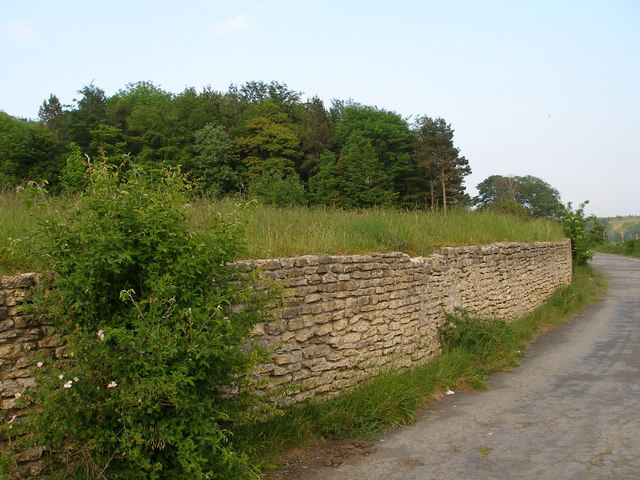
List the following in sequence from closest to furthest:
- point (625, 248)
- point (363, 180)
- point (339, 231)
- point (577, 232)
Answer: point (339, 231)
point (577, 232)
point (363, 180)
point (625, 248)

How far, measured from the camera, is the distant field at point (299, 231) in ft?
13.9

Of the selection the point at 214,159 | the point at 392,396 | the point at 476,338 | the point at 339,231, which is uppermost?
the point at 214,159

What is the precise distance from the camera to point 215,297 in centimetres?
397

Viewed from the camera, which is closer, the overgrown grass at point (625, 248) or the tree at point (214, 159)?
the tree at point (214, 159)

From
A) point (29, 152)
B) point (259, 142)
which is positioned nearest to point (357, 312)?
point (29, 152)

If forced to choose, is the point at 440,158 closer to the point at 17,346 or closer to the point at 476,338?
the point at 476,338

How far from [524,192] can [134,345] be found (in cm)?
10228

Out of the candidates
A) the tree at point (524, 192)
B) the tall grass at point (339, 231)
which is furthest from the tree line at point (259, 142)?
the tree at point (524, 192)

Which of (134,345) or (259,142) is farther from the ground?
(259,142)

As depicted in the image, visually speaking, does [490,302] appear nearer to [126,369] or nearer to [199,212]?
[199,212]

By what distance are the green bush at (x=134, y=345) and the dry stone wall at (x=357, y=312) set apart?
1.09m

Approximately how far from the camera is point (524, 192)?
97875 millimetres

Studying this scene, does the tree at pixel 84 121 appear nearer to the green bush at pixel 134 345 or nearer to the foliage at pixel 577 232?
the foliage at pixel 577 232

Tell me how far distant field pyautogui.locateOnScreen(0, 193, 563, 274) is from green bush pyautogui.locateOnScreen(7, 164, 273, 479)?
0.43 m
